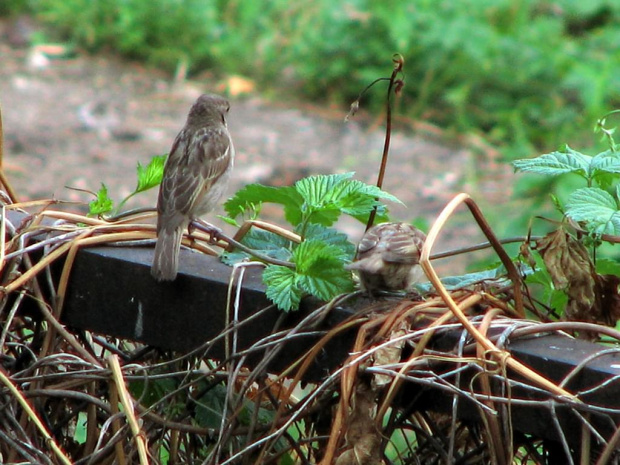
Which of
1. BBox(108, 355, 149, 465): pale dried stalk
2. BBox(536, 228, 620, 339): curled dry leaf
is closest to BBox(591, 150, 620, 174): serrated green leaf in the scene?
BBox(536, 228, 620, 339): curled dry leaf

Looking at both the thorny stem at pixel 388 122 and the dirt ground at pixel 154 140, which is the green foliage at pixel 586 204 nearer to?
the thorny stem at pixel 388 122

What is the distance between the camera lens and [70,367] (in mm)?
2234

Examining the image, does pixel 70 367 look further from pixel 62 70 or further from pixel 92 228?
pixel 62 70

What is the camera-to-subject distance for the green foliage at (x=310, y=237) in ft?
6.64

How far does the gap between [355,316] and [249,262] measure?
36 centimetres

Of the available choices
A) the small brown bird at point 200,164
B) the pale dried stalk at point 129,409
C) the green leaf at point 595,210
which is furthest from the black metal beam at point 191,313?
the small brown bird at point 200,164

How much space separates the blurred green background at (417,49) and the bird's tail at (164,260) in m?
6.23

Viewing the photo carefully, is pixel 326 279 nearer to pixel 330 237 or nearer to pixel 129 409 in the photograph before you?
pixel 330 237

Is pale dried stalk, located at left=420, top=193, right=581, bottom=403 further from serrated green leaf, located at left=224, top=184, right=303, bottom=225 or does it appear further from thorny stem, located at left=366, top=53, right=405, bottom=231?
serrated green leaf, located at left=224, top=184, right=303, bottom=225

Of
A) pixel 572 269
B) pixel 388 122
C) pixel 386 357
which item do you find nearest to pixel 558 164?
pixel 572 269

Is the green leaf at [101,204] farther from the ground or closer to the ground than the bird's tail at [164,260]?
farther from the ground

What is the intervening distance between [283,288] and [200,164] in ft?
7.48

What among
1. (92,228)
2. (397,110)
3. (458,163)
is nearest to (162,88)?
(397,110)

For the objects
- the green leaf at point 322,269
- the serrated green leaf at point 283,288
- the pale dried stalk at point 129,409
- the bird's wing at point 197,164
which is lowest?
the pale dried stalk at point 129,409
